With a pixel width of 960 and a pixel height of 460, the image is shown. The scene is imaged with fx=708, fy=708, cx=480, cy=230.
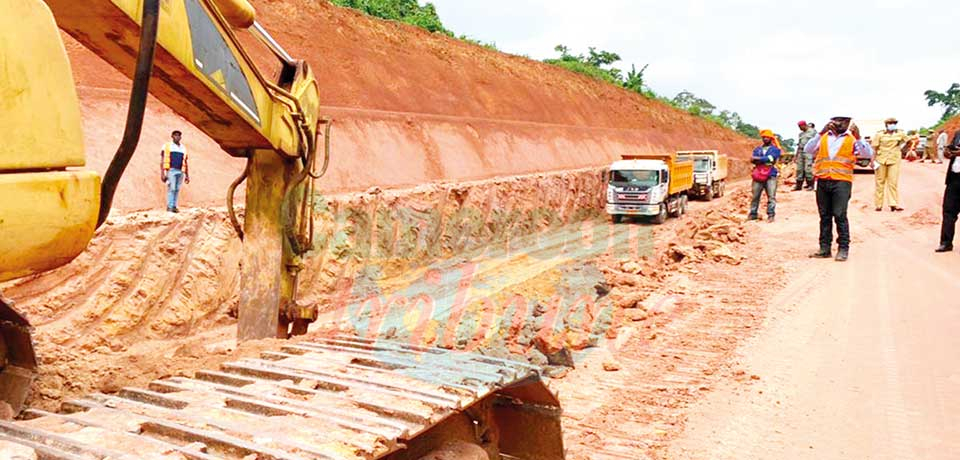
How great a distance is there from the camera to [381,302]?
1051 centimetres

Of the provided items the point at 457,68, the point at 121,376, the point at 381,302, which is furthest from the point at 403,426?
the point at 457,68

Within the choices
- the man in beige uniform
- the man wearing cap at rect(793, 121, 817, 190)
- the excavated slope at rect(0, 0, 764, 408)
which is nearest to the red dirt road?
the excavated slope at rect(0, 0, 764, 408)

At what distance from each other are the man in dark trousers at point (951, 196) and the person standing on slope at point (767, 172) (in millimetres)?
4023

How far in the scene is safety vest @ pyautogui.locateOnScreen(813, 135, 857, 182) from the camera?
9.46 metres

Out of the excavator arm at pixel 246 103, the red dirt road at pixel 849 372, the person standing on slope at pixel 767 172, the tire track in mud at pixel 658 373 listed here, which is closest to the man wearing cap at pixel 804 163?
the person standing on slope at pixel 767 172

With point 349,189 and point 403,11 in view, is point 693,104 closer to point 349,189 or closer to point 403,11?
point 403,11

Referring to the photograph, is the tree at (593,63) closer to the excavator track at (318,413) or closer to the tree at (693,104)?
the tree at (693,104)

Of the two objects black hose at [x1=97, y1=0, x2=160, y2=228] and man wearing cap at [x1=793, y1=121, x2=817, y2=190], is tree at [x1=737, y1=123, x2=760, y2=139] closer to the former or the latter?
man wearing cap at [x1=793, y1=121, x2=817, y2=190]

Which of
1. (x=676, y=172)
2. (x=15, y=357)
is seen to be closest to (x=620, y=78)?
(x=676, y=172)

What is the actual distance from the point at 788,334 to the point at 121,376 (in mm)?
5767

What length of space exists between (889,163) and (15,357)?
14667mm

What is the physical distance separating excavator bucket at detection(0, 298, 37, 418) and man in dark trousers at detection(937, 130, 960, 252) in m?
10.7

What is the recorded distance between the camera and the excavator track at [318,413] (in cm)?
229

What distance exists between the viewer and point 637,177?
1856cm
